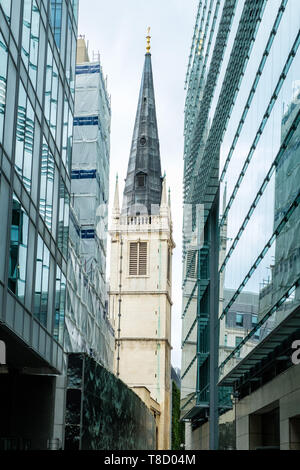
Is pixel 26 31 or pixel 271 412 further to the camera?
pixel 271 412

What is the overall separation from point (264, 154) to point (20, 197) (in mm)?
6321

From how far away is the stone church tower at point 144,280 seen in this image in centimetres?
9162

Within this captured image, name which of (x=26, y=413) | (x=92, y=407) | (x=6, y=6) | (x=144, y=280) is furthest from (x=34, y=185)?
(x=144, y=280)

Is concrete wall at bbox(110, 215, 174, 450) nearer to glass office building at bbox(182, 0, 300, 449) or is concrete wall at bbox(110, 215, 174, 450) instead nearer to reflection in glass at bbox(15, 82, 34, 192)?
glass office building at bbox(182, 0, 300, 449)

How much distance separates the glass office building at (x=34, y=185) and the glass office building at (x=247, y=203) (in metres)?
5.62

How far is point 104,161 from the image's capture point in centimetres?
5866

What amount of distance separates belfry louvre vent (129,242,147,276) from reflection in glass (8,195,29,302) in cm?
7485

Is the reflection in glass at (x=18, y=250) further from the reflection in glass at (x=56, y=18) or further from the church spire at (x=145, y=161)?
the church spire at (x=145, y=161)

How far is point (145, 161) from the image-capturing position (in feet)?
348

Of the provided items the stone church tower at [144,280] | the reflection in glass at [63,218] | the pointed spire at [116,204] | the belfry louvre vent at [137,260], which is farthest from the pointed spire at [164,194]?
the reflection in glass at [63,218]

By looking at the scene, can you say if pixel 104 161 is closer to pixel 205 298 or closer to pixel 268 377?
pixel 205 298

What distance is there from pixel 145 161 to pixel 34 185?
83969mm

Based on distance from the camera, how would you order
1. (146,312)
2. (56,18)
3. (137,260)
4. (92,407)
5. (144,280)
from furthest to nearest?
(137,260) < (144,280) < (146,312) < (56,18) < (92,407)

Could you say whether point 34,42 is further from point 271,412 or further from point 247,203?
point 271,412
